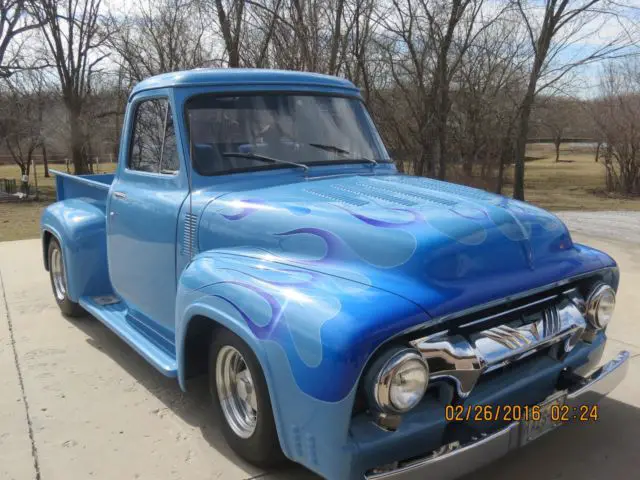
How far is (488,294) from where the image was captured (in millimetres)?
2406

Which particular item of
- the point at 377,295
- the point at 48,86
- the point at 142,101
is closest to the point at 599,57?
the point at 142,101

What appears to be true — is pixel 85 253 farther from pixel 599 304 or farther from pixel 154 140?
pixel 599 304

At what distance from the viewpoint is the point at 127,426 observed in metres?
3.28

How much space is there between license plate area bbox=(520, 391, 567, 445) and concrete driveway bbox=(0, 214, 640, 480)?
1.37ft

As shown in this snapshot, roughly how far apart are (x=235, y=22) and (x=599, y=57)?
975 centimetres

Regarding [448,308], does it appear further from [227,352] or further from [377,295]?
[227,352]

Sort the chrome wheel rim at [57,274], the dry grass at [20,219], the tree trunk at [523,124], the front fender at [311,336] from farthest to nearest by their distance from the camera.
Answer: the tree trunk at [523,124] < the dry grass at [20,219] < the chrome wheel rim at [57,274] < the front fender at [311,336]

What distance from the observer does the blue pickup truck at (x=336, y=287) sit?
212cm

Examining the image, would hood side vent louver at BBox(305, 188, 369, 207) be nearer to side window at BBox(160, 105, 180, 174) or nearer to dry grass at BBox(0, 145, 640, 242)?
side window at BBox(160, 105, 180, 174)

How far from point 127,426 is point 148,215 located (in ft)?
4.13

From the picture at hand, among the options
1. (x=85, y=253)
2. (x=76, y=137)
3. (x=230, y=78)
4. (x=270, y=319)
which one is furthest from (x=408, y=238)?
(x=76, y=137)

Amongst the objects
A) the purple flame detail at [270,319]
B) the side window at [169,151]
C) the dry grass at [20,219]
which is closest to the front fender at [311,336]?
the purple flame detail at [270,319]

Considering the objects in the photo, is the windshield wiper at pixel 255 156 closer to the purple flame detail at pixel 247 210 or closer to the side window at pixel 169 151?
the side window at pixel 169 151

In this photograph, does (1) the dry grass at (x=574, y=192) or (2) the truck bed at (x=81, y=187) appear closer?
(2) the truck bed at (x=81, y=187)
